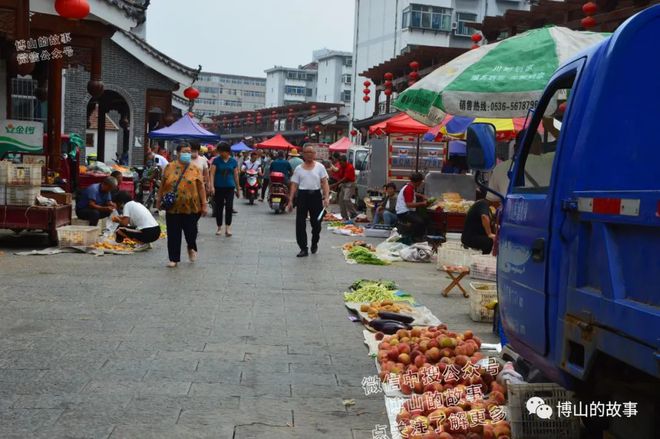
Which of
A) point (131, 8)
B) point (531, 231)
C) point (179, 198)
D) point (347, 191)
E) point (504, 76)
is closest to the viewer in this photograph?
point (531, 231)

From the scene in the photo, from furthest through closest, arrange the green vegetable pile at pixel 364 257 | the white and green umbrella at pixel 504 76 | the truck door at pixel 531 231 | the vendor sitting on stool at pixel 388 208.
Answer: the vendor sitting on stool at pixel 388 208, the green vegetable pile at pixel 364 257, the white and green umbrella at pixel 504 76, the truck door at pixel 531 231

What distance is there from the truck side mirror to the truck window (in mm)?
199

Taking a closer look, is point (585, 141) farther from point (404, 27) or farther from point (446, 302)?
point (404, 27)

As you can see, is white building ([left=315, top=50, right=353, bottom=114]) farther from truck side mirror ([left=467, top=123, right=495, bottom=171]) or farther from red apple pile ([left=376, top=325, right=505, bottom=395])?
truck side mirror ([left=467, top=123, right=495, bottom=171])

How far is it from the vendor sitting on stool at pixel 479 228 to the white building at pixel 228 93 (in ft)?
363

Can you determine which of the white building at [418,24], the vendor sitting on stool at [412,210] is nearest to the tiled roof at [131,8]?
the vendor sitting on stool at [412,210]

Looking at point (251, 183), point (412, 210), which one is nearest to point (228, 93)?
point (251, 183)

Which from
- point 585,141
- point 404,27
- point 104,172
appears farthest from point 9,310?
point 404,27

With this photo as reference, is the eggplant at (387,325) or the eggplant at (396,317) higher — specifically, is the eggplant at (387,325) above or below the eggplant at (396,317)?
below

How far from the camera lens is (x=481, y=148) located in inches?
203

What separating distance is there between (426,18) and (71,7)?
122 ft

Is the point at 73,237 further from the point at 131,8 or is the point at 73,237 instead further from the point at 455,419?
the point at 455,419

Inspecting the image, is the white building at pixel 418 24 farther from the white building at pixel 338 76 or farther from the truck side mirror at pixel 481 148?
the truck side mirror at pixel 481 148

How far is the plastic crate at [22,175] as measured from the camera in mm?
11750
